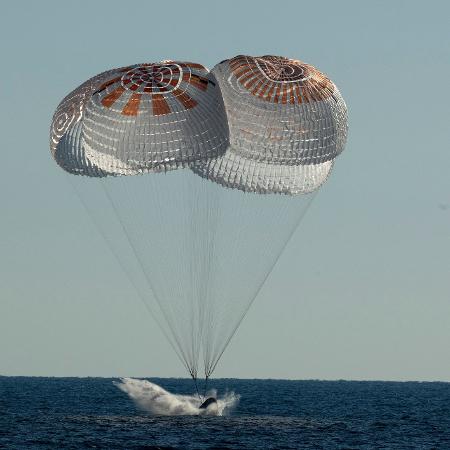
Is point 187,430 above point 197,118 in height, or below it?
below

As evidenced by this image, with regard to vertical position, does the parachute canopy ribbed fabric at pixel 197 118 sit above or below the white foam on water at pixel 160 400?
above

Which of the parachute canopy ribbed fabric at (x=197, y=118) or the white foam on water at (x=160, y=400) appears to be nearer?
the parachute canopy ribbed fabric at (x=197, y=118)

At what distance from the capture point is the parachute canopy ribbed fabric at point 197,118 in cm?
4144

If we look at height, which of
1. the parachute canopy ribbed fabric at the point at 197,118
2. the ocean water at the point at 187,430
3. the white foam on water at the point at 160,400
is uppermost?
the parachute canopy ribbed fabric at the point at 197,118

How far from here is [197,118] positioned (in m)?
41.7

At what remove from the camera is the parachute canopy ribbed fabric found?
4144cm

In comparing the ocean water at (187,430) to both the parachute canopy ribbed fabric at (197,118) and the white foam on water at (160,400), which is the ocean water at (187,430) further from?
the parachute canopy ribbed fabric at (197,118)

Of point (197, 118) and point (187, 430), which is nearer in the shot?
point (197, 118)

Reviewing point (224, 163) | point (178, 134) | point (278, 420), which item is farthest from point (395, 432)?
point (178, 134)

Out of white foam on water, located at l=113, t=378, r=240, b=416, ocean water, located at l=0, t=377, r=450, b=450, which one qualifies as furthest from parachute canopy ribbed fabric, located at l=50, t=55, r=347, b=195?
white foam on water, located at l=113, t=378, r=240, b=416

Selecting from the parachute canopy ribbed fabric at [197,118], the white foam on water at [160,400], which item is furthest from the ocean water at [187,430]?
the parachute canopy ribbed fabric at [197,118]

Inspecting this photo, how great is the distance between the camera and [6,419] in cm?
6116

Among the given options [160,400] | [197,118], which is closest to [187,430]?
[160,400]

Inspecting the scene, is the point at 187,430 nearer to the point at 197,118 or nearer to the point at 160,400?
the point at 160,400
